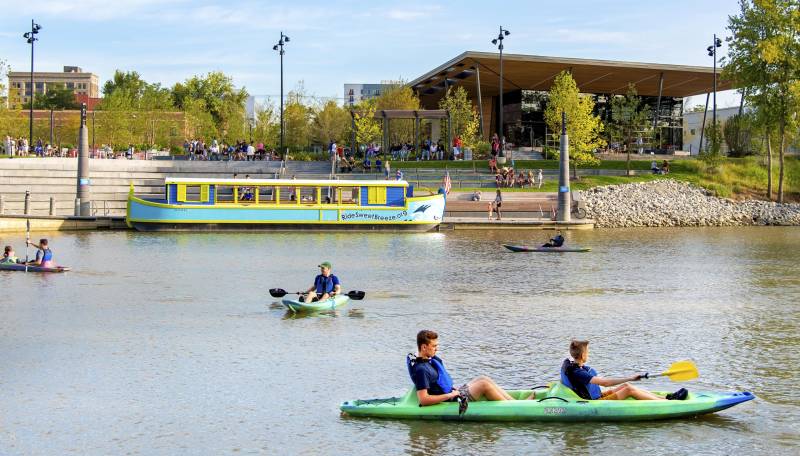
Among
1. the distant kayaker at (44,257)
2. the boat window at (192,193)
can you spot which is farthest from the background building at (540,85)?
the distant kayaker at (44,257)

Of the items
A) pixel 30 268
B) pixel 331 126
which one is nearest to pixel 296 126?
pixel 331 126

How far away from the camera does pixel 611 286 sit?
2883cm

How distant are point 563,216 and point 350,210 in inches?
509

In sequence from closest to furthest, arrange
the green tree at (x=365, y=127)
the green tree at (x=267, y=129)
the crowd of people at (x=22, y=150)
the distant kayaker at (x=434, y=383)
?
1. the distant kayaker at (x=434, y=383)
2. the crowd of people at (x=22, y=150)
3. the green tree at (x=365, y=127)
4. the green tree at (x=267, y=129)

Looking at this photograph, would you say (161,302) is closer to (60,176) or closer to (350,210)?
(350,210)

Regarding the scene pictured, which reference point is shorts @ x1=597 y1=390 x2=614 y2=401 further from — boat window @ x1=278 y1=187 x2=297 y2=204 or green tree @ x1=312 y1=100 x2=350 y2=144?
green tree @ x1=312 y1=100 x2=350 y2=144

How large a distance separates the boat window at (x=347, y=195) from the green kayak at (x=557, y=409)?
35558 millimetres

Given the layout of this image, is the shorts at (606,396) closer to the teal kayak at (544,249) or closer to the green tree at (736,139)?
the teal kayak at (544,249)

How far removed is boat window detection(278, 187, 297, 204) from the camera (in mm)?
→ 49156

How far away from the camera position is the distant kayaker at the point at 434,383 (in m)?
13.5

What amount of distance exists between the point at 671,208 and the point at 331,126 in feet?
163

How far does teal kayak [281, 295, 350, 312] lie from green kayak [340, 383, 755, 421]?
921 cm

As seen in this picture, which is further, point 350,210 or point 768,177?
point 768,177

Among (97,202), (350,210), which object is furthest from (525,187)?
(97,202)
